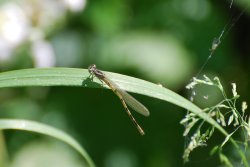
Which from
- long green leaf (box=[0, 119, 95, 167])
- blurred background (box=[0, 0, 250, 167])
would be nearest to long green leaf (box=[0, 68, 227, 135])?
long green leaf (box=[0, 119, 95, 167])

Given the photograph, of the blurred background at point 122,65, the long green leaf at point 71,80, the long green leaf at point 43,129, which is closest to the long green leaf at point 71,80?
the long green leaf at point 71,80

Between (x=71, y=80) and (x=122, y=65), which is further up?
(x=122, y=65)

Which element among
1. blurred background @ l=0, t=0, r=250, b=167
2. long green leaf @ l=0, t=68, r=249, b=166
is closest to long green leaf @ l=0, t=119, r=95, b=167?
long green leaf @ l=0, t=68, r=249, b=166

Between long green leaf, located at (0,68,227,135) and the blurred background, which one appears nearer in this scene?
long green leaf, located at (0,68,227,135)

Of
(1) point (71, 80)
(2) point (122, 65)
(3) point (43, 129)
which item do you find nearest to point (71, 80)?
(1) point (71, 80)

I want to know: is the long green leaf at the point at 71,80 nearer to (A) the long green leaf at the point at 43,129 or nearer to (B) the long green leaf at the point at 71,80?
(B) the long green leaf at the point at 71,80

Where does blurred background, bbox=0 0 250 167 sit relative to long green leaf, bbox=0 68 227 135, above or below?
above

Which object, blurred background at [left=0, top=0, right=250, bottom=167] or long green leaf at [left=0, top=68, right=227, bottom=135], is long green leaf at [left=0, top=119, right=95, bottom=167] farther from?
blurred background at [left=0, top=0, right=250, bottom=167]

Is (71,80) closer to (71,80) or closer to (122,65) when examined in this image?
(71,80)

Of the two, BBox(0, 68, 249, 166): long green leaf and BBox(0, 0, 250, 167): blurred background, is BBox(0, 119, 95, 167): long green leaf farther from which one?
BBox(0, 0, 250, 167): blurred background
